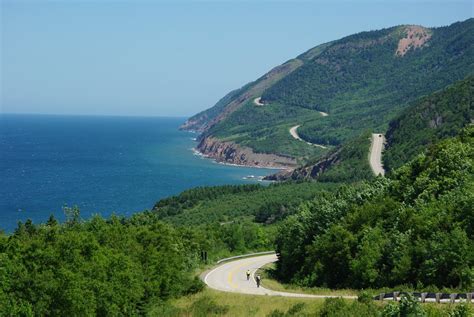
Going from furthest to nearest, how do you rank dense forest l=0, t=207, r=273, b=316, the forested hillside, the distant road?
the distant road → the forested hillside → dense forest l=0, t=207, r=273, b=316

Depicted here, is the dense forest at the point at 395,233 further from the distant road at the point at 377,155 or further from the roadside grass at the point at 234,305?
the distant road at the point at 377,155

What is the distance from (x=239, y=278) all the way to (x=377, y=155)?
417 feet

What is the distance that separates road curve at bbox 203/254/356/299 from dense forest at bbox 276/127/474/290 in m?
3.45

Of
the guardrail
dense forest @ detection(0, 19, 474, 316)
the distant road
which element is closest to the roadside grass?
dense forest @ detection(0, 19, 474, 316)

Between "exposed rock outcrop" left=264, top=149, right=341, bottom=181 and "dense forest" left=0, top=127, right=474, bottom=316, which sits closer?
"dense forest" left=0, top=127, right=474, bottom=316

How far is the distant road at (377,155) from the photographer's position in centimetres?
15812

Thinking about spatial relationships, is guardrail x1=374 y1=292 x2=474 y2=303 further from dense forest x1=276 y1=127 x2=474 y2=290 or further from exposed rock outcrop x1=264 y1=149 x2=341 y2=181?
exposed rock outcrop x1=264 y1=149 x2=341 y2=181

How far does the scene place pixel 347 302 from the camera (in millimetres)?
33500

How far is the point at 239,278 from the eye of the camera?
5406cm

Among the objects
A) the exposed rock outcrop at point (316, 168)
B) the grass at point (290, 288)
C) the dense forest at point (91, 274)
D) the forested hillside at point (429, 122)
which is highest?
the forested hillside at point (429, 122)

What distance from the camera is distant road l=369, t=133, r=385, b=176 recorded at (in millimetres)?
158125

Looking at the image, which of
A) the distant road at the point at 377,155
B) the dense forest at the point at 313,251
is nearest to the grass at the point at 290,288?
the dense forest at the point at 313,251

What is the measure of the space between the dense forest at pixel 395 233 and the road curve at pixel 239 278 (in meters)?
3.45

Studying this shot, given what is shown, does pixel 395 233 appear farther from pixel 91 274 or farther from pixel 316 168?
pixel 316 168
